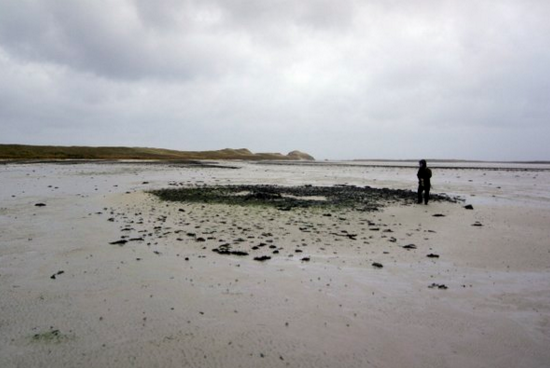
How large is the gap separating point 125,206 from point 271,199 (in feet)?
24.6

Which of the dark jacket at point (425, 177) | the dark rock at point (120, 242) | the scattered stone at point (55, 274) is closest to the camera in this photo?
the scattered stone at point (55, 274)

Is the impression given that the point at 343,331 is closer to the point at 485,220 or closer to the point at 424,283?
the point at 424,283

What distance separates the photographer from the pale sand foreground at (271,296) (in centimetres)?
461

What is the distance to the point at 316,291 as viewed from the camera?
676cm

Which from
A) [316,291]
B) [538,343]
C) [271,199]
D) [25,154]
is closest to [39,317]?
[316,291]

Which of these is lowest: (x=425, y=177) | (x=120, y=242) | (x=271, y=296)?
(x=271, y=296)

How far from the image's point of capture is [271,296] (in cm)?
648

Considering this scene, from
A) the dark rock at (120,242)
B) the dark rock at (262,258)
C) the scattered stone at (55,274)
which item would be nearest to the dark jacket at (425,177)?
the dark rock at (262,258)

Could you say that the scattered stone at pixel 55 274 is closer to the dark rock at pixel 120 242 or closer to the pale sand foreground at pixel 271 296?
the pale sand foreground at pixel 271 296

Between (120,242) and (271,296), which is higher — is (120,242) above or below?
above

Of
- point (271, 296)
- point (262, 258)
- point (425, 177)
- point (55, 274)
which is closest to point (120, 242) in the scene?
point (55, 274)

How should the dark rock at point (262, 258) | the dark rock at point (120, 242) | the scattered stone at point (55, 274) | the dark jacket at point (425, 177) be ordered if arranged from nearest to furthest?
the scattered stone at point (55, 274) → the dark rock at point (262, 258) → the dark rock at point (120, 242) → the dark jacket at point (425, 177)

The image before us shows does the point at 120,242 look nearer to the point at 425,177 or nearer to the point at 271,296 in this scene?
the point at 271,296

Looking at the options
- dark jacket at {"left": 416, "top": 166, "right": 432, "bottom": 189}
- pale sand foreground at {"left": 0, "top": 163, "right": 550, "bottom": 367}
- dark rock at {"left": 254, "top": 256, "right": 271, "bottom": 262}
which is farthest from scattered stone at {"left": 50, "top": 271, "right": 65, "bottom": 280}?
dark jacket at {"left": 416, "top": 166, "right": 432, "bottom": 189}
